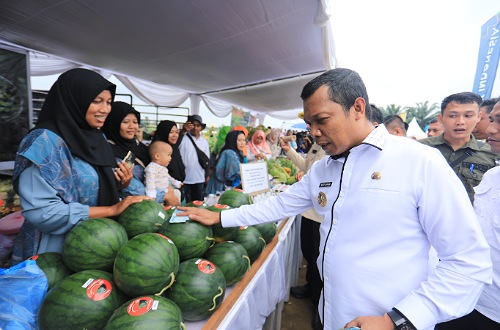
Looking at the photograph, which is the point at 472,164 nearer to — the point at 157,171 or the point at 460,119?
the point at 460,119

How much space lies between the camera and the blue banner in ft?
29.8

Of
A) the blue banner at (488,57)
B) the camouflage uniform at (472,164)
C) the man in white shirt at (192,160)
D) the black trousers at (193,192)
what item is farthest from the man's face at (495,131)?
the blue banner at (488,57)

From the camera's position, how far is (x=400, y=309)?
102 centimetres

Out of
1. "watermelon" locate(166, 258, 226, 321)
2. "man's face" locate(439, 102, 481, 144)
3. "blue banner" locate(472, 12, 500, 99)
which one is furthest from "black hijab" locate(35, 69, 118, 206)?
"blue banner" locate(472, 12, 500, 99)

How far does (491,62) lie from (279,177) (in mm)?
10723

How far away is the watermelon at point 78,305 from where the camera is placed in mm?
975

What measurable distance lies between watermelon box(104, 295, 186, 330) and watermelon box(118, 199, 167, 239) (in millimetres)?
547

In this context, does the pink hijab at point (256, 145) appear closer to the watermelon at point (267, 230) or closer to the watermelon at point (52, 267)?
the watermelon at point (267, 230)

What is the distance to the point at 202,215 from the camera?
1630mm

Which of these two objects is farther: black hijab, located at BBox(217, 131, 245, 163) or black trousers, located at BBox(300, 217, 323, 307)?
black hijab, located at BBox(217, 131, 245, 163)

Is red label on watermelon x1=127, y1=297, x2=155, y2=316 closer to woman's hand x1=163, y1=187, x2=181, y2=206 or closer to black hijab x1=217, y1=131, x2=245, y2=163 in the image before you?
woman's hand x1=163, y1=187, x2=181, y2=206

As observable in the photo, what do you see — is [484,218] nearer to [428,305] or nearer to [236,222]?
[428,305]

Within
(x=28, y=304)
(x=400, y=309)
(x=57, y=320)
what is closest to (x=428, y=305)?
(x=400, y=309)

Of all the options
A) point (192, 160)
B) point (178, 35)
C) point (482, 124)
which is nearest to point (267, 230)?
point (482, 124)
